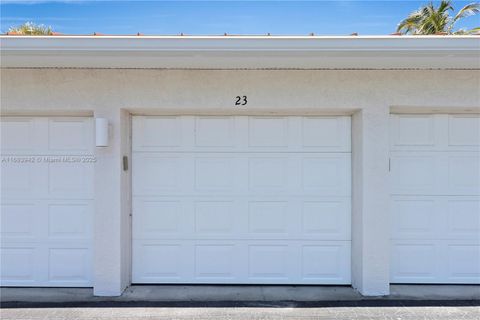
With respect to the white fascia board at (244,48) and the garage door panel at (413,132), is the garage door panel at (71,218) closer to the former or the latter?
the white fascia board at (244,48)

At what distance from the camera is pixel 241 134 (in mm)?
5473

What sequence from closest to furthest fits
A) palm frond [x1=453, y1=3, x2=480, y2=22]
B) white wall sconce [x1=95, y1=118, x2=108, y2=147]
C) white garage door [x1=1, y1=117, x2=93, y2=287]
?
1. white wall sconce [x1=95, y1=118, x2=108, y2=147]
2. white garage door [x1=1, y1=117, x2=93, y2=287]
3. palm frond [x1=453, y1=3, x2=480, y2=22]

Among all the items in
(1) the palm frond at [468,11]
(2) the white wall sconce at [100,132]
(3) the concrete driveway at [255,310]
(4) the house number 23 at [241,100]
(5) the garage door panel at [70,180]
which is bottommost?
(3) the concrete driveway at [255,310]

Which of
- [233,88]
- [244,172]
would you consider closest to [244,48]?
[233,88]

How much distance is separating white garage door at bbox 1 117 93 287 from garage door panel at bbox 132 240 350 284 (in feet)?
2.90

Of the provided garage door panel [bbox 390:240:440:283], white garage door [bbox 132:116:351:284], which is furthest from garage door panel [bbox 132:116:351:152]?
garage door panel [bbox 390:240:440:283]

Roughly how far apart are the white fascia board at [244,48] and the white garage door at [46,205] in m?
1.22

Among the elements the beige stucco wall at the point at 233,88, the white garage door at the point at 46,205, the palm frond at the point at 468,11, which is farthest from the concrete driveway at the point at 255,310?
the palm frond at the point at 468,11

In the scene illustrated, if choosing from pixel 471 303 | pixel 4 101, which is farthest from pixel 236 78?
pixel 471 303

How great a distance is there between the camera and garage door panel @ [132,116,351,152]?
546cm

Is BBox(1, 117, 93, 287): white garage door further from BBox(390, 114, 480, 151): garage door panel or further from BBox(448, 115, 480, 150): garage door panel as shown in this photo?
BBox(448, 115, 480, 150): garage door panel

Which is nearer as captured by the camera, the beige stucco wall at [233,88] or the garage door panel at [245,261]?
the beige stucco wall at [233,88]

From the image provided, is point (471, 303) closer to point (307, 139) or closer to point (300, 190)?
point (300, 190)

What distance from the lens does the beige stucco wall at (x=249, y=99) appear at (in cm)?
508
